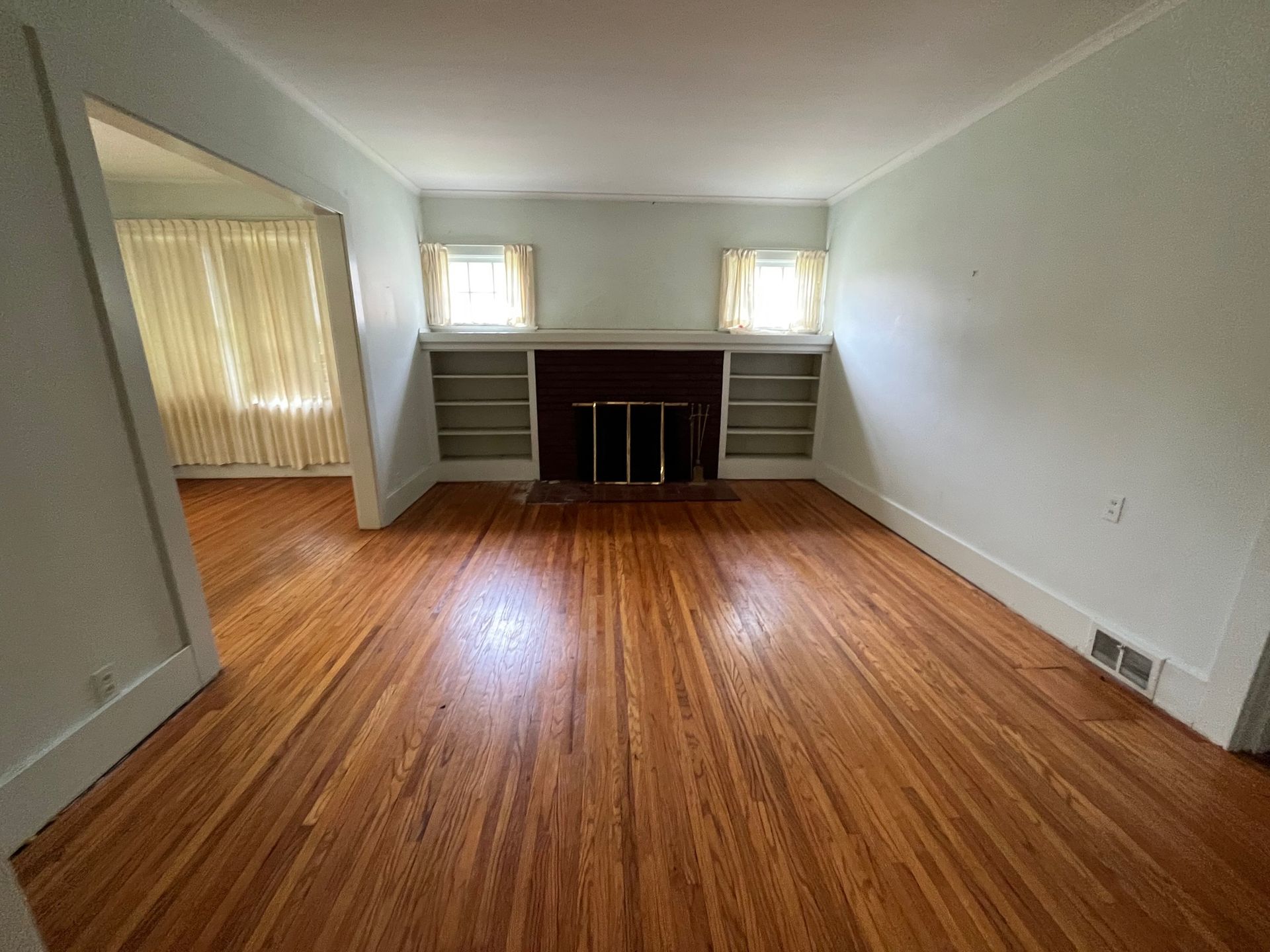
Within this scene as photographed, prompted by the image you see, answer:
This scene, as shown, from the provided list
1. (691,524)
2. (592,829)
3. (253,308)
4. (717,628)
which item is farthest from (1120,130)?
(253,308)

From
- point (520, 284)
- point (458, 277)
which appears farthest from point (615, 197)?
point (458, 277)

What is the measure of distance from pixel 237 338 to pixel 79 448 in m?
3.61

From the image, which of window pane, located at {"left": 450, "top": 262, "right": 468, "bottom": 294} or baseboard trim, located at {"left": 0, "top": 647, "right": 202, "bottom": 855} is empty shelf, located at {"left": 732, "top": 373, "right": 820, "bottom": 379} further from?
baseboard trim, located at {"left": 0, "top": 647, "right": 202, "bottom": 855}

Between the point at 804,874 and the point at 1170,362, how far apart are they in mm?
2141

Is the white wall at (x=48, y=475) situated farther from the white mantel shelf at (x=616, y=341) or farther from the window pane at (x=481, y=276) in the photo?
the window pane at (x=481, y=276)

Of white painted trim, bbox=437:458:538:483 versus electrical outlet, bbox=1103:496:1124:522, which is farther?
white painted trim, bbox=437:458:538:483

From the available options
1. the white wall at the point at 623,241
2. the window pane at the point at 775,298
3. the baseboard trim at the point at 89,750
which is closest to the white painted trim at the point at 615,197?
the white wall at the point at 623,241

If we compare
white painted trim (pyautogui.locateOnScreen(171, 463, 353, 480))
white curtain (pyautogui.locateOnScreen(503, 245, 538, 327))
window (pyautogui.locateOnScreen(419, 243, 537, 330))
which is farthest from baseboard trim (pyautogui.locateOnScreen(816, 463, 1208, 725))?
white painted trim (pyautogui.locateOnScreen(171, 463, 353, 480))

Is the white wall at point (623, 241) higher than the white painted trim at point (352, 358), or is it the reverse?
the white wall at point (623, 241)

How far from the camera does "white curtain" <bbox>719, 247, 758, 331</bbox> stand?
459 cm

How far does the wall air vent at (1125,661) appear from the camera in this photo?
182 centimetres

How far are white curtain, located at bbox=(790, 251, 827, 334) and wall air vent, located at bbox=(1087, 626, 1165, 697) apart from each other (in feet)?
11.2

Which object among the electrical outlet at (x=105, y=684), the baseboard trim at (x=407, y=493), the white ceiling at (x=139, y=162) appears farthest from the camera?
the baseboard trim at (x=407, y=493)

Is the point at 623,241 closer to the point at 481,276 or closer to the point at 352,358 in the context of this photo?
the point at 481,276
